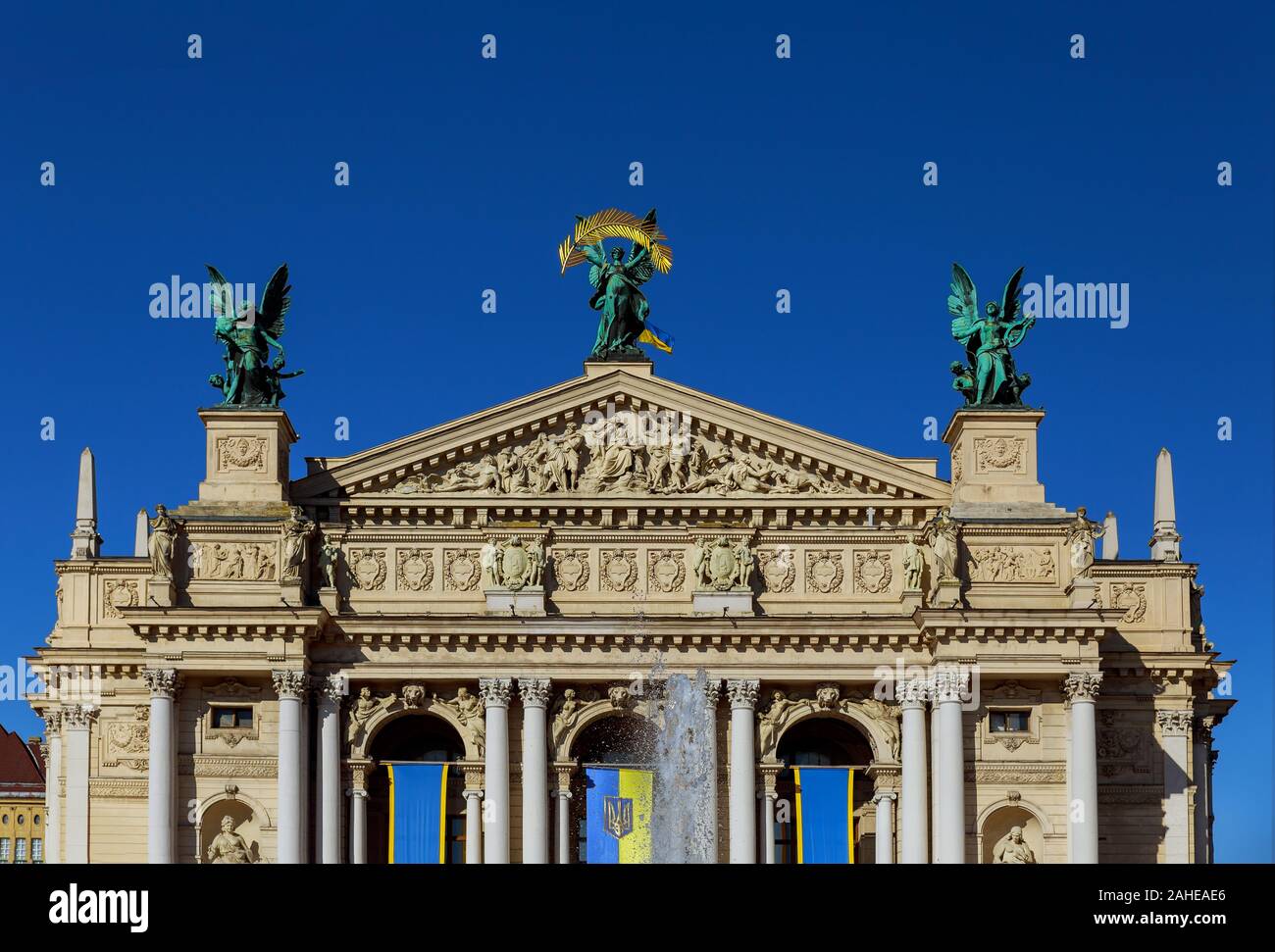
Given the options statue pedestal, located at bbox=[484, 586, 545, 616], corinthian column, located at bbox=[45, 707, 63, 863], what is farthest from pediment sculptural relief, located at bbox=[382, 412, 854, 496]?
corinthian column, located at bbox=[45, 707, 63, 863]

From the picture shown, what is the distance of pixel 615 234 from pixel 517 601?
10.1 m

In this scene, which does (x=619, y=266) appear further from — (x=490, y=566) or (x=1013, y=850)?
(x=1013, y=850)

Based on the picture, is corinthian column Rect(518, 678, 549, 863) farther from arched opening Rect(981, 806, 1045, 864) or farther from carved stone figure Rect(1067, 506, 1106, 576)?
carved stone figure Rect(1067, 506, 1106, 576)

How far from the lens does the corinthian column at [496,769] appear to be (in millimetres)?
50688

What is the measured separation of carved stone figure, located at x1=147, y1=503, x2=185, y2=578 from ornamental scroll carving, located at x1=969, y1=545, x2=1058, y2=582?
1911 cm

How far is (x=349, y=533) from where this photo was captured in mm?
52844

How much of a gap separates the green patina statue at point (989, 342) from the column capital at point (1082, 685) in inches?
280

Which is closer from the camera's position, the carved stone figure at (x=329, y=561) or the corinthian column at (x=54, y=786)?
the carved stone figure at (x=329, y=561)

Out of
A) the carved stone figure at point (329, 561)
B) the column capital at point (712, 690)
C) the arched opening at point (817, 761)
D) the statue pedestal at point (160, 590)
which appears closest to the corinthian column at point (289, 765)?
the carved stone figure at point (329, 561)

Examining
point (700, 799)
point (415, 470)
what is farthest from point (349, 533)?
point (700, 799)

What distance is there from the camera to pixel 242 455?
174 ft

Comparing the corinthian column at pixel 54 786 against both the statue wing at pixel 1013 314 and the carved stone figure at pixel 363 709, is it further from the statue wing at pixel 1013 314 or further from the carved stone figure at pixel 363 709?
the statue wing at pixel 1013 314
